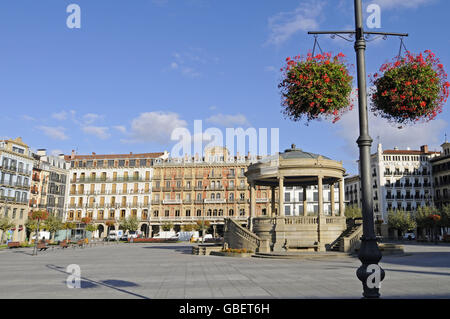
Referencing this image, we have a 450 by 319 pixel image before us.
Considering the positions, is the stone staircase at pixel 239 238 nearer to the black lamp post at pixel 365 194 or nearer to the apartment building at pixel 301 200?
the black lamp post at pixel 365 194

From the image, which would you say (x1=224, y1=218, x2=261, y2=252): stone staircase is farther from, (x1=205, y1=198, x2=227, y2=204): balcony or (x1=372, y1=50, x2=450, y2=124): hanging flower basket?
(x1=205, y1=198, x2=227, y2=204): balcony

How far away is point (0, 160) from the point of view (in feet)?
186

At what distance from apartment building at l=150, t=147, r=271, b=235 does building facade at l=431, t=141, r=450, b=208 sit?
37.4m

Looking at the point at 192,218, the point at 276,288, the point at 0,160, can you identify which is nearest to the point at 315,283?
the point at 276,288

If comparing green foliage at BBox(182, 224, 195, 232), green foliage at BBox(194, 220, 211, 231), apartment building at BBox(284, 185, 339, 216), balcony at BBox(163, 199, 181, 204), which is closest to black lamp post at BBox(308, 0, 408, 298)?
green foliage at BBox(194, 220, 211, 231)

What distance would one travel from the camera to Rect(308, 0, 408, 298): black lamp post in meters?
5.59

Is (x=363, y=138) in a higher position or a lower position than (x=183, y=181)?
lower

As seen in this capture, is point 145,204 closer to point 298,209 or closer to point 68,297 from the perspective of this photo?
point 298,209

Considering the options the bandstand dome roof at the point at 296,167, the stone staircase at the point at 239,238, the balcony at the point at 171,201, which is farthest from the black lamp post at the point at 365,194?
the balcony at the point at 171,201

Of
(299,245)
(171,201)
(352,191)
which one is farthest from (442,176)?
(299,245)

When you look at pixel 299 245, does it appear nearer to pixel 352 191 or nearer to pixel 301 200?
pixel 301 200

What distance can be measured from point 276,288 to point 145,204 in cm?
7085

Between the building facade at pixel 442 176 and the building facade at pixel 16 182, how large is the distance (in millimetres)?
80334

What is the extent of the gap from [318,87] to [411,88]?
1749 mm
